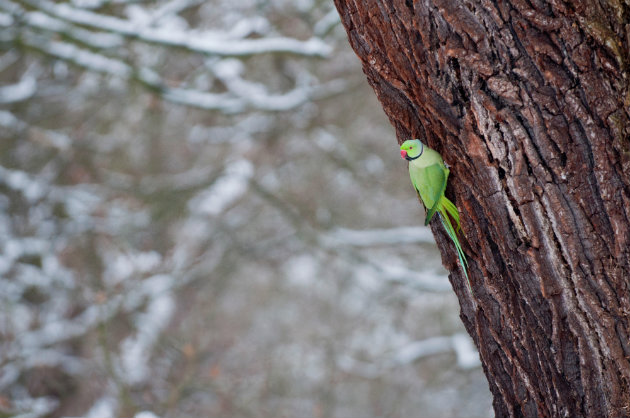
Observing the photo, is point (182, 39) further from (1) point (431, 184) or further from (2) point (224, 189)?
(1) point (431, 184)

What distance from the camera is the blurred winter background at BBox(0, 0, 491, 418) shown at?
530 cm

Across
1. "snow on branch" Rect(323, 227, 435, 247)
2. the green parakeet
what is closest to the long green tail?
the green parakeet

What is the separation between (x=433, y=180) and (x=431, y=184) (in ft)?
0.05

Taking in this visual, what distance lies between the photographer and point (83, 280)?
24.1 feet

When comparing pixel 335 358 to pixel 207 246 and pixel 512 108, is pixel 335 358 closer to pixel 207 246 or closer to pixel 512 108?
pixel 207 246

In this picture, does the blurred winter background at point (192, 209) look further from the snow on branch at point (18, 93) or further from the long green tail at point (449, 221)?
the long green tail at point (449, 221)

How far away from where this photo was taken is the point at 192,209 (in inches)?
331

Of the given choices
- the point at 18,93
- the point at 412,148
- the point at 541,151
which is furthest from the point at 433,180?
the point at 18,93

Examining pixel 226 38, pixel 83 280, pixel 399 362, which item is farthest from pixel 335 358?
pixel 226 38

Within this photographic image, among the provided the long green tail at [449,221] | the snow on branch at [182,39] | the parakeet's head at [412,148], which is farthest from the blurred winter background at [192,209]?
the long green tail at [449,221]

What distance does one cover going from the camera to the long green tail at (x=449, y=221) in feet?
5.52

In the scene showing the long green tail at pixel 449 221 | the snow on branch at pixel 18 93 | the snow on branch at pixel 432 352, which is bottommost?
the snow on branch at pixel 432 352

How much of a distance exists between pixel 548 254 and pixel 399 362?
4983 millimetres

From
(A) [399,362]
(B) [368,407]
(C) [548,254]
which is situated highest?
(C) [548,254]
